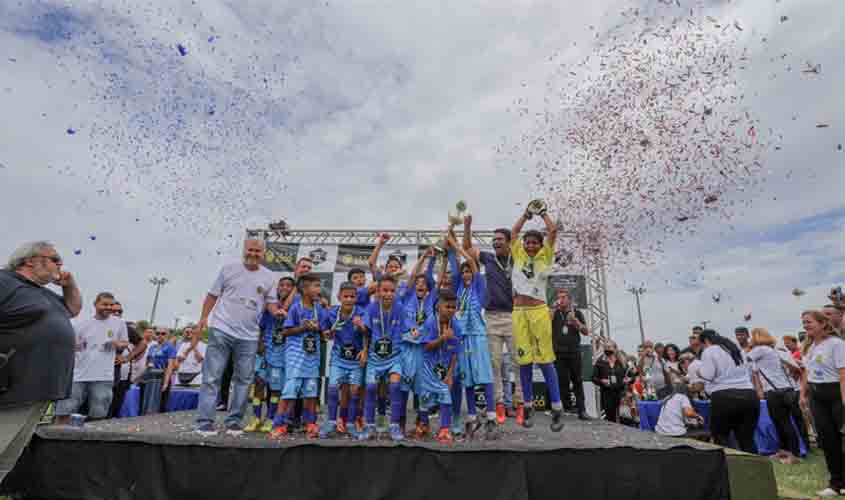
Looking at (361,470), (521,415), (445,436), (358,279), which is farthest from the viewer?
(358,279)

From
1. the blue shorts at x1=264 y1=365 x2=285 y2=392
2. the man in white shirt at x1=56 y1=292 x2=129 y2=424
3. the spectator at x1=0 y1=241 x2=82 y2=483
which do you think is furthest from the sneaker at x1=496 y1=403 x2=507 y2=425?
the man in white shirt at x1=56 y1=292 x2=129 y2=424

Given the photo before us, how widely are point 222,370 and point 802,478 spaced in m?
6.95

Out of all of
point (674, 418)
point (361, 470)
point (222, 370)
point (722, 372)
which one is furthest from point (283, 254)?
point (722, 372)

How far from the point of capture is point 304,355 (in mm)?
4543

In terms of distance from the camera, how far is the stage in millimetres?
3461

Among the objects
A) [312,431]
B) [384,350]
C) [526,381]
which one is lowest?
[312,431]

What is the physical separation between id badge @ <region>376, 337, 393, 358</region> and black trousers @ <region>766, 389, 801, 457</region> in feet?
20.1

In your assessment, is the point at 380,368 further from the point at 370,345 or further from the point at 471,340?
the point at 471,340

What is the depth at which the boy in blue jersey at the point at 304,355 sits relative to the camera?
4.45m

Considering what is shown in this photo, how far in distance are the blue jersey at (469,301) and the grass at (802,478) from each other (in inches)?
135

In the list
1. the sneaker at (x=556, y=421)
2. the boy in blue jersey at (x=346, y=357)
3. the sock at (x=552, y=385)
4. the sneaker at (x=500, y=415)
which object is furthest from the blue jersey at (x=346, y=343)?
the sneaker at (x=556, y=421)

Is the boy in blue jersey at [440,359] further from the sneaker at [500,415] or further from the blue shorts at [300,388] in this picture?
the sneaker at [500,415]

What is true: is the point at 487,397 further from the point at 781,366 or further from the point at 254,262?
the point at 781,366

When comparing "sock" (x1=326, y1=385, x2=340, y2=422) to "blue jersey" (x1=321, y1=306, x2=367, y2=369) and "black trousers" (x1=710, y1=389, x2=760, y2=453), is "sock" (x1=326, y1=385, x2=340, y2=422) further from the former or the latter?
Answer: "black trousers" (x1=710, y1=389, x2=760, y2=453)
